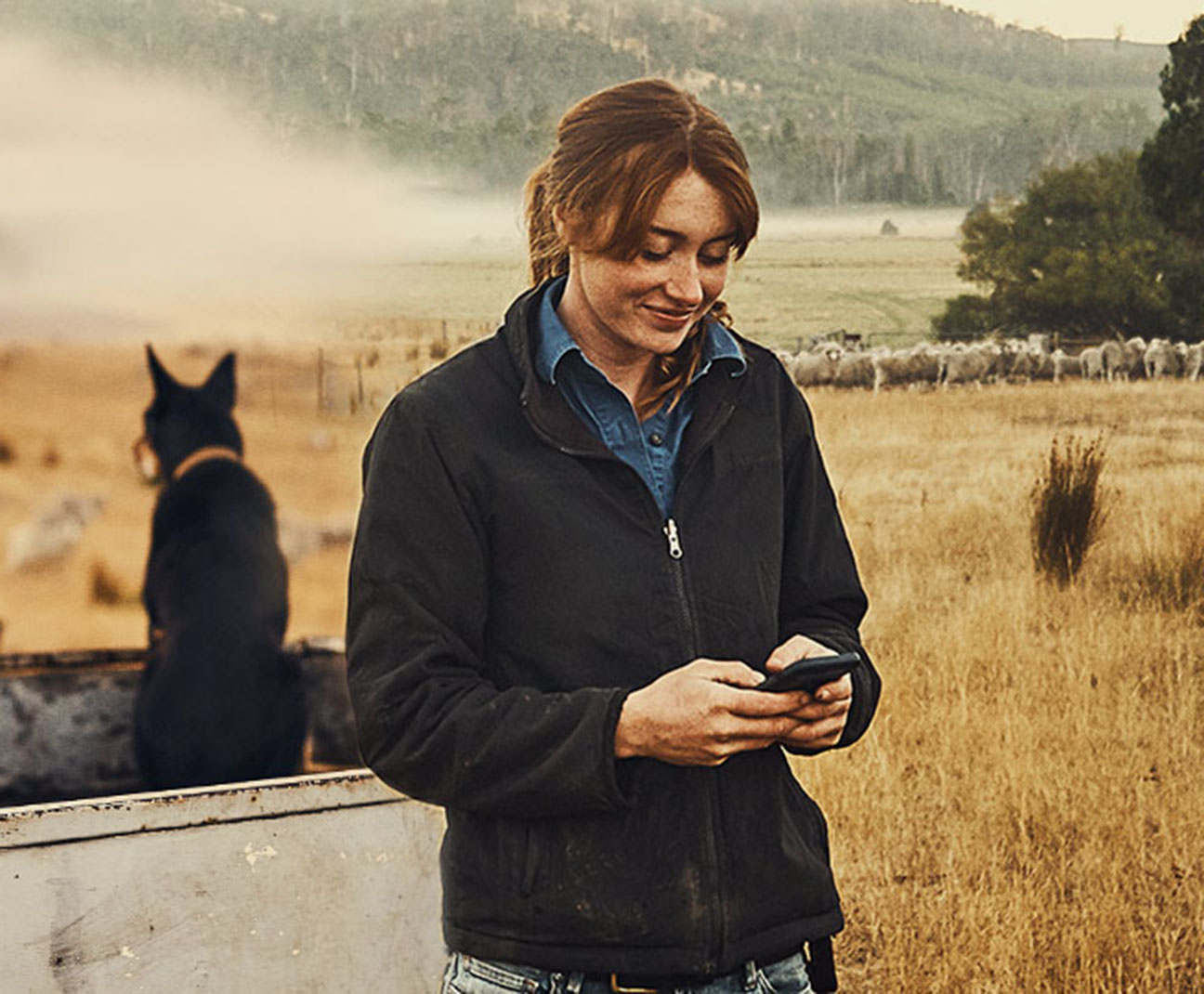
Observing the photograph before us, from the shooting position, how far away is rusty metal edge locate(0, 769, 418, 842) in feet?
7.10

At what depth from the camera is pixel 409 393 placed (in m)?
1.12

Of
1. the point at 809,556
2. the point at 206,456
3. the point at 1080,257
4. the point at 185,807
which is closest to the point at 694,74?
the point at 1080,257

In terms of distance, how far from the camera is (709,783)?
1.12m

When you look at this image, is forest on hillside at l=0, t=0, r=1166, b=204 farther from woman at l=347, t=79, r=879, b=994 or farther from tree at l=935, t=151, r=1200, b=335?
woman at l=347, t=79, r=879, b=994

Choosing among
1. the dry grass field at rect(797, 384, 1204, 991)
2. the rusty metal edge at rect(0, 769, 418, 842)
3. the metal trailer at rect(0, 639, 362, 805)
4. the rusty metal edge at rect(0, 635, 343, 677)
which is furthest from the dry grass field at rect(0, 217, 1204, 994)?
the rusty metal edge at rect(0, 769, 418, 842)

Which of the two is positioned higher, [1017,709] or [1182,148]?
[1182,148]

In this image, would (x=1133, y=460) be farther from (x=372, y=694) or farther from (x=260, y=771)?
(x=372, y=694)

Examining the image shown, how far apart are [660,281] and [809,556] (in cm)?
26

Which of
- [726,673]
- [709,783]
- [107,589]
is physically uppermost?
[726,673]

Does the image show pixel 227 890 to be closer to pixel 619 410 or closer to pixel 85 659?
pixel 85 659

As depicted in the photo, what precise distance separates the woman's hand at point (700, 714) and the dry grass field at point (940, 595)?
2.07m

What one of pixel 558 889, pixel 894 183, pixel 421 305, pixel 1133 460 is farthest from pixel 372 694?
pixel 894 183

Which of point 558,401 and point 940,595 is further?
point 940,595

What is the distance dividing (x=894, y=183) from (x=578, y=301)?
3577 millimetres
